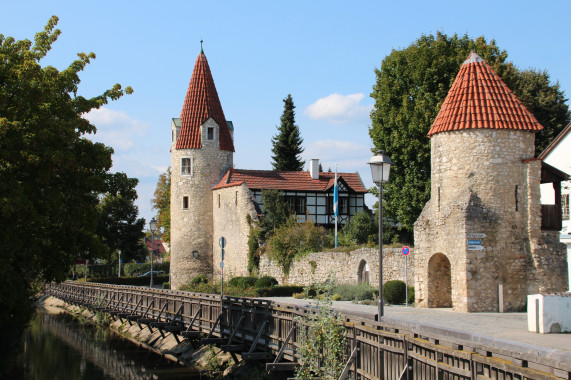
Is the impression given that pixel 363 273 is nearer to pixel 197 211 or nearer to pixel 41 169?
pixel 41 169

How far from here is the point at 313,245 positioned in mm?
37281

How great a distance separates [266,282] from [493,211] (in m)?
17.7

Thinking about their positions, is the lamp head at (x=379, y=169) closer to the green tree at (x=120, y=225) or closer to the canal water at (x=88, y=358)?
the canal water at (x=88, y=358)

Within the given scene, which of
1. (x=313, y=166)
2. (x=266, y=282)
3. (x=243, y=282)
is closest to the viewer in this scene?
(x=266, y=282)

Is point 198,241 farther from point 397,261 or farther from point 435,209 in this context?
point 435,209

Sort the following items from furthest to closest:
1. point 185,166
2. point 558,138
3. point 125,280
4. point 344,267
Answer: point 125,280
point 185,166
point 344,267
point 558,138

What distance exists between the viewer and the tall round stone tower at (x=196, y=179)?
1875 inches

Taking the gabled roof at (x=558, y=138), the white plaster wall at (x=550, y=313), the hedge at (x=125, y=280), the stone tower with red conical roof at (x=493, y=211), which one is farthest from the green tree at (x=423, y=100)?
the hedge at (x=125, y=280)

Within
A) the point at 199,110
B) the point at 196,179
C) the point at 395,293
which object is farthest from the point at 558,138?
the point at 199,110

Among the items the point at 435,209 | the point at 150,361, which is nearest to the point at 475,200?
the point at 435,209

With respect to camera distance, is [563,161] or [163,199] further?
[163,199]

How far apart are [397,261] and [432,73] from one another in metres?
12.7

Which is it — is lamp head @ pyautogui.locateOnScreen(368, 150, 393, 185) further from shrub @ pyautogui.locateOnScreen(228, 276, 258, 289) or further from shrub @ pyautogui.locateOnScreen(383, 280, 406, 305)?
shrub @ pyautogui.locateOnScreen(228, 276, 258, 289)

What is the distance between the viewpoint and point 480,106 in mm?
22188
